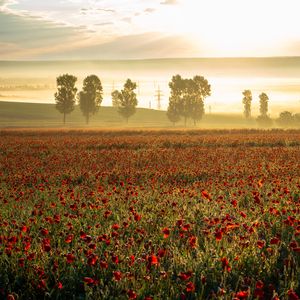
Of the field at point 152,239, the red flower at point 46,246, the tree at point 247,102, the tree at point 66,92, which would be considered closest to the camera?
the red flower at point 46,246

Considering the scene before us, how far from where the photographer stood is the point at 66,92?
108 meters

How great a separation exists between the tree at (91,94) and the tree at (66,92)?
415 cm

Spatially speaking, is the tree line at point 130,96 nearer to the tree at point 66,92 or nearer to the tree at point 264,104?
the tree at point 66,92

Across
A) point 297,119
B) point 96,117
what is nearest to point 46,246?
point 297,119

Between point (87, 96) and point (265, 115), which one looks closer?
point (87, 96)

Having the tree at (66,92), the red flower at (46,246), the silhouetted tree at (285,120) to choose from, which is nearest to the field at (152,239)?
the red flower at (46,246)

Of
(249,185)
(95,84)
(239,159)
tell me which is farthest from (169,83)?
(249,185)

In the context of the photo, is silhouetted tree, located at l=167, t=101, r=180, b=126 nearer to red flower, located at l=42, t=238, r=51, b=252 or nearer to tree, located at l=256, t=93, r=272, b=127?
tree, located at l=256, t=93, r=272, b=127

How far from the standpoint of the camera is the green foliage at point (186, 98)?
113562 millimetres

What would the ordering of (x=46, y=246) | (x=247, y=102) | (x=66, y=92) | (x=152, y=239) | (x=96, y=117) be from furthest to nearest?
(x=96, y=117), (x=247, y=102), (x=66, y=92), (x=152, y=239), (x=46, y=246)

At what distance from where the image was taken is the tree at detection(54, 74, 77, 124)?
10781cm

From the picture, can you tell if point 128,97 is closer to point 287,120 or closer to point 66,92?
point 66,92

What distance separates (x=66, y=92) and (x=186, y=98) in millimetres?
30109

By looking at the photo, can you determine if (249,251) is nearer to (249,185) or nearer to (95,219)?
(95,219)
